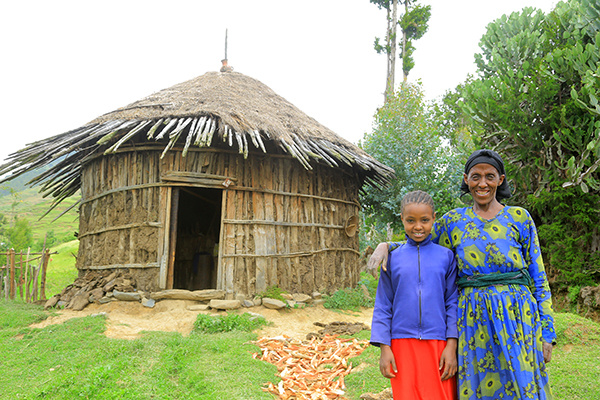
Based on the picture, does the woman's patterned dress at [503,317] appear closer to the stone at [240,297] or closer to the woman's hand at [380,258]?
the woman's hand at [380,258]

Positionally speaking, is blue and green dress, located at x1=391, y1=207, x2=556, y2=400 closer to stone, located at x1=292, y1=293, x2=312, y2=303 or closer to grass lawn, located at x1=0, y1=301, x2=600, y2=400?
grass lawn, located at x1=0, y1=301, x2=600, y2=400

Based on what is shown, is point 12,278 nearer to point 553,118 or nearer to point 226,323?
point 226,323

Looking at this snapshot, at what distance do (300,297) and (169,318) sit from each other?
2.14 metres

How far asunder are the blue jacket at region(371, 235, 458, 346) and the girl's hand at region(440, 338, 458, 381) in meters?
0.05

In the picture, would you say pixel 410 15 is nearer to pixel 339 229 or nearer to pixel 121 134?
pixel 339 229

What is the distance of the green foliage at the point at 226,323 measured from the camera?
5172mm

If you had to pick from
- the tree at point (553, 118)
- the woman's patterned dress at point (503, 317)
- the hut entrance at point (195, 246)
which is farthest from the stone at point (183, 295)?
the tree at point (553, 118)

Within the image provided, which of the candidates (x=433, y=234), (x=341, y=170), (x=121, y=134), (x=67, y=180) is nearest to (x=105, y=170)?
(x=121, y=134)

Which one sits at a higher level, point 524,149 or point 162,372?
point 524,149

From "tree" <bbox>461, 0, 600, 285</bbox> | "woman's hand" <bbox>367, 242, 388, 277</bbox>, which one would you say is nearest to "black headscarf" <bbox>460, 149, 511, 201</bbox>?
→ "woman's hand" <bbox>367, 242, 388, 277</bbox>

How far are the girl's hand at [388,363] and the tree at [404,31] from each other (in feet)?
50.8

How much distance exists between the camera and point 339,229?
25.9 feet

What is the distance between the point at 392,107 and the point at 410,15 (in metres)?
5.00

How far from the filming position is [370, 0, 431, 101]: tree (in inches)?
647
